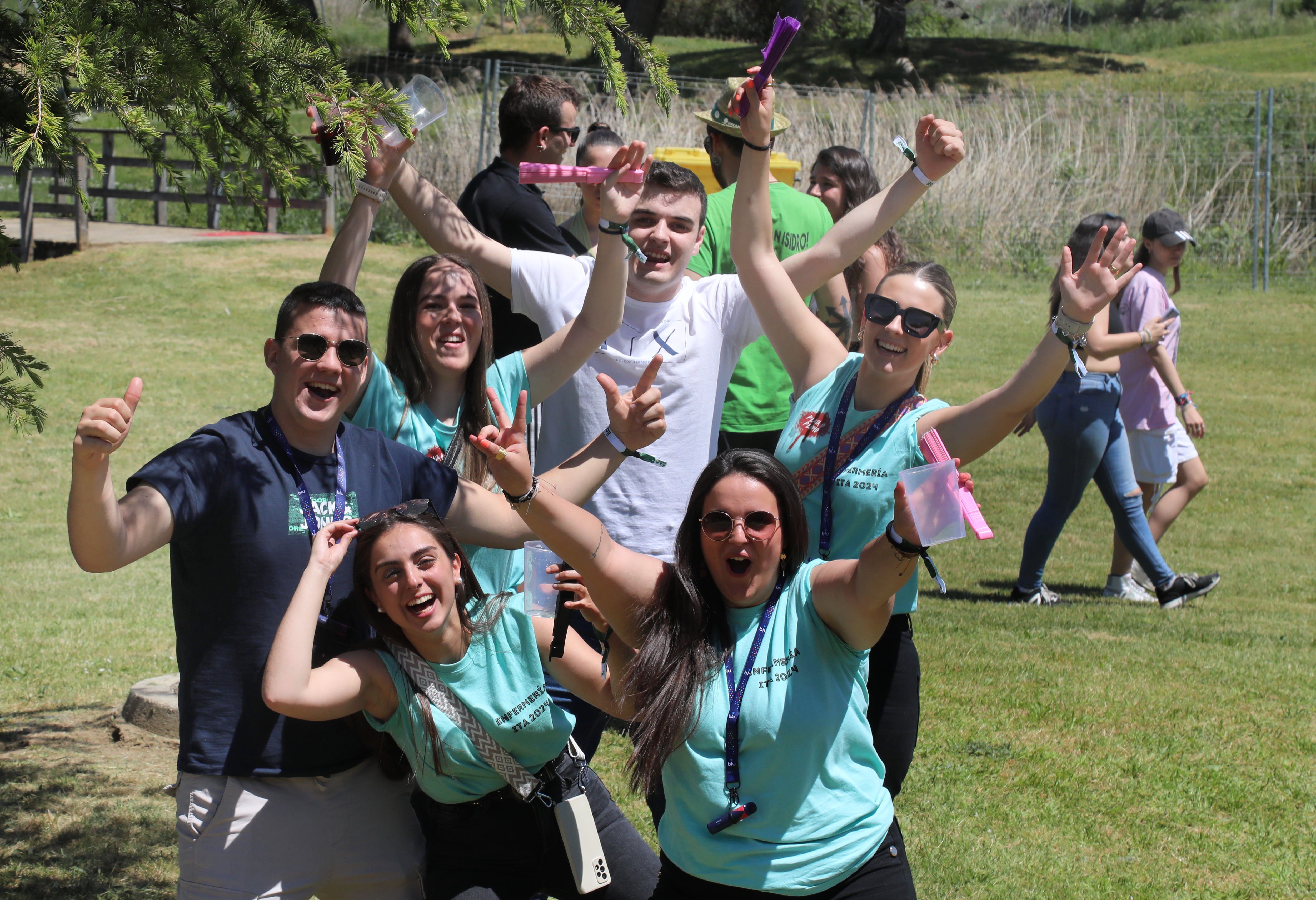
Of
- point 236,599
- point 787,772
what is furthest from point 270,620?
point 787,772

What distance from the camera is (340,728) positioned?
2660mm

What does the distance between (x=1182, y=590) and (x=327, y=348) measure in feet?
18.4

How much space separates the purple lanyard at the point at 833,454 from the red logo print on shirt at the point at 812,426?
3 centimetres

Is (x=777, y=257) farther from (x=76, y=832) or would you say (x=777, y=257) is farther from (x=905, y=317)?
(x=76, y=832)

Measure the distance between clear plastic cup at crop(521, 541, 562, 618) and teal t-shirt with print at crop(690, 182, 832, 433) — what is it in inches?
60.7

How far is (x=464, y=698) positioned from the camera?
8.72 feet

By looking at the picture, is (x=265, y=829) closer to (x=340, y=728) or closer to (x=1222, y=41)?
(x=340, y=728)

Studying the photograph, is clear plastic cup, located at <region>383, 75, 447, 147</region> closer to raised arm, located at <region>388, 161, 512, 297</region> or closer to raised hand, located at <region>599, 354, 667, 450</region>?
raised arm, located at <region>388, 161, 512, 297</region>

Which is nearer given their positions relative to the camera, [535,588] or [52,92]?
[52,92]

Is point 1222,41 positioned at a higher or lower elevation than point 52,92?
higher

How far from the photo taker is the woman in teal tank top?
10.2ft

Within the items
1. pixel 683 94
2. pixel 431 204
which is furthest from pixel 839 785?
pixel 683 94

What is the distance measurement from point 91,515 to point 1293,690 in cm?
500

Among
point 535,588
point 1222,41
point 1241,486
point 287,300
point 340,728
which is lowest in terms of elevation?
point 1241,486
